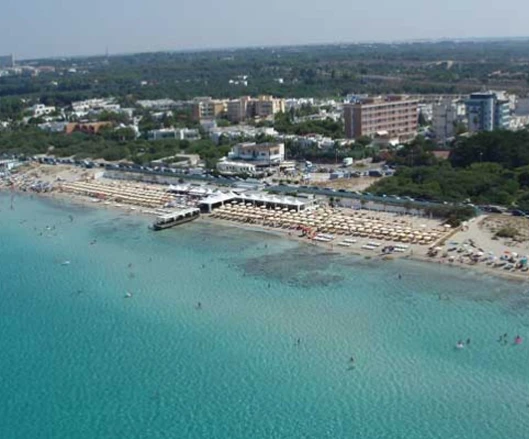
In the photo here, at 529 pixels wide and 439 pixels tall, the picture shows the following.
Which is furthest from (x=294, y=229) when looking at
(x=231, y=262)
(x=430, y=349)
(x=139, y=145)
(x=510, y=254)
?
(x=139, y=145)

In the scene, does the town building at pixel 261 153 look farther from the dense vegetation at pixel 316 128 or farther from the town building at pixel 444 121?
the town building at pixel 444 121

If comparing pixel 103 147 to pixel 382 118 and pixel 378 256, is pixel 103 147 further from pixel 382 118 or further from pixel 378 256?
pixel 378 256

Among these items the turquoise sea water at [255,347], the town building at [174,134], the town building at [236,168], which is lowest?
the turquoise sea water at [255,347]

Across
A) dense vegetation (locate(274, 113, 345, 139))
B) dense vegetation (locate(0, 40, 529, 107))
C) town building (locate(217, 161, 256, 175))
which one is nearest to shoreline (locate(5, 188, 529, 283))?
town building (locate(217, 161, 256, 175))

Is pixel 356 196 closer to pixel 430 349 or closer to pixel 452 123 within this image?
pixel 430 349

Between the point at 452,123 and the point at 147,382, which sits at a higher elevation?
the point at 452,123

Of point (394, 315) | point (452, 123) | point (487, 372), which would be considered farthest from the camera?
point (452, 123)

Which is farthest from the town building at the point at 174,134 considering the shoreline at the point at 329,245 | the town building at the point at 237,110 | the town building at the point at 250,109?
the shoreline at the point at 329,245
